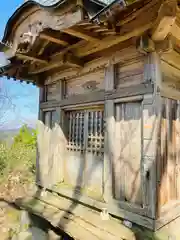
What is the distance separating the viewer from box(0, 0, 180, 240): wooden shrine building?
7.91ft

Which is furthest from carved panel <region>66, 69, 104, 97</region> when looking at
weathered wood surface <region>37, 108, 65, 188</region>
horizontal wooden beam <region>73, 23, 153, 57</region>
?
weathered wood surface <region>37, 108, 65, 188</region>

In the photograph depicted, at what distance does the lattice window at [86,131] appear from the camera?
3.44 metres

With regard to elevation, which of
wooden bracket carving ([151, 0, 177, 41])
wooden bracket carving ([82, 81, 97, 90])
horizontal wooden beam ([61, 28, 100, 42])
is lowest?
wooden bracket carving ([82, 81, 97, 90])

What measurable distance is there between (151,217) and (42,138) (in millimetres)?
2857

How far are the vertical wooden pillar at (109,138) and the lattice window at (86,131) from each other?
0.29m

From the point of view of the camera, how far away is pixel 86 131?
3.63 metres

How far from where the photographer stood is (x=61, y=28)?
2.41m

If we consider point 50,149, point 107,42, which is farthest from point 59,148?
point 107,42

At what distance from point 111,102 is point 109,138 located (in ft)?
1.79

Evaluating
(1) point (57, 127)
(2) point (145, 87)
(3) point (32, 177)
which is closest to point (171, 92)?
(2) point (145, 87)

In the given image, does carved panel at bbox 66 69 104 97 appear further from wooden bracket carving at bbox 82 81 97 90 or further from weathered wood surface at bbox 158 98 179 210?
weathered wood surface at bbox 158 98 179 210

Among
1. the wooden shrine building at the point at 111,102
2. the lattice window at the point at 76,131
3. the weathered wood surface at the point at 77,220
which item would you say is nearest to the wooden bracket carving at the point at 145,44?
the wooden shrine building at the point at 111,102

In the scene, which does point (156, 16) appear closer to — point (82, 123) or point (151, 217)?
point (82, 123)

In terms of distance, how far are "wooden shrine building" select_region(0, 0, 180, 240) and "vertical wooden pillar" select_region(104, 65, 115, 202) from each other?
15mm
